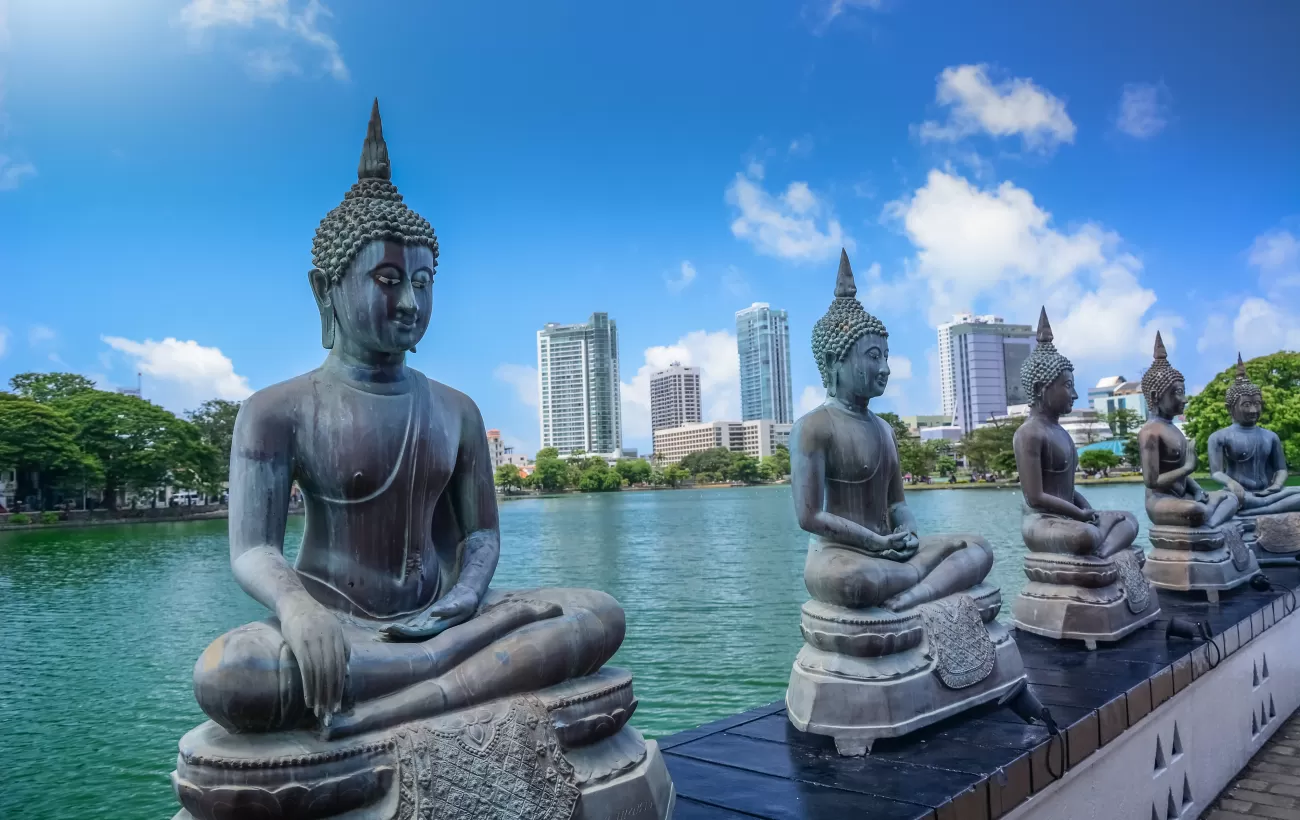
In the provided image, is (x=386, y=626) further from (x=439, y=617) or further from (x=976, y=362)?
(x=976, y=362)

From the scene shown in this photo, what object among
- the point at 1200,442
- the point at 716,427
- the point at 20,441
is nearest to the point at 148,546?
the point at 20,441

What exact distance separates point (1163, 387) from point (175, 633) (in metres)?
14.8

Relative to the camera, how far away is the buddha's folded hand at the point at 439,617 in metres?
3.18

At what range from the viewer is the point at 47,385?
48.1m

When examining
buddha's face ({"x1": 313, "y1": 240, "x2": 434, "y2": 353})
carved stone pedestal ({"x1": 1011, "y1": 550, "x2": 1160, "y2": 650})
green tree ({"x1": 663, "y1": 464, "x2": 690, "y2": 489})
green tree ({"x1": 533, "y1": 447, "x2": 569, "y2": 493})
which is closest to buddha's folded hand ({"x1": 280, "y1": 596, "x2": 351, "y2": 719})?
buddha's face ({"x1": 313, "y1": 240, "x2": 434, "y2": 353})

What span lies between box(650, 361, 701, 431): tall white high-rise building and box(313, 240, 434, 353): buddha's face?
425 feet

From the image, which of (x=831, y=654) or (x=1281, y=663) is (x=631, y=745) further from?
(x=1281, y=663)

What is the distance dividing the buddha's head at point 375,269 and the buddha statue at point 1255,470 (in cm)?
899

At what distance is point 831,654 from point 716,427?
110m

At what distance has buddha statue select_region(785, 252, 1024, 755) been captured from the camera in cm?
461

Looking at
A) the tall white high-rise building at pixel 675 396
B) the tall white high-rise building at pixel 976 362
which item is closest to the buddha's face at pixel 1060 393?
the tall white high-rise building at pixel 976 362

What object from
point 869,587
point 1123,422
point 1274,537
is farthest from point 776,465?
point 869,587

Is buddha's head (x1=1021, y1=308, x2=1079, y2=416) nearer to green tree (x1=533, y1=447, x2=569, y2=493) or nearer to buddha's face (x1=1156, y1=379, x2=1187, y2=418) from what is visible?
buddha's face (x1=1156, y1=379, x2=1187, y2=418)

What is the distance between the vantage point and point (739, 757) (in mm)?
4512
